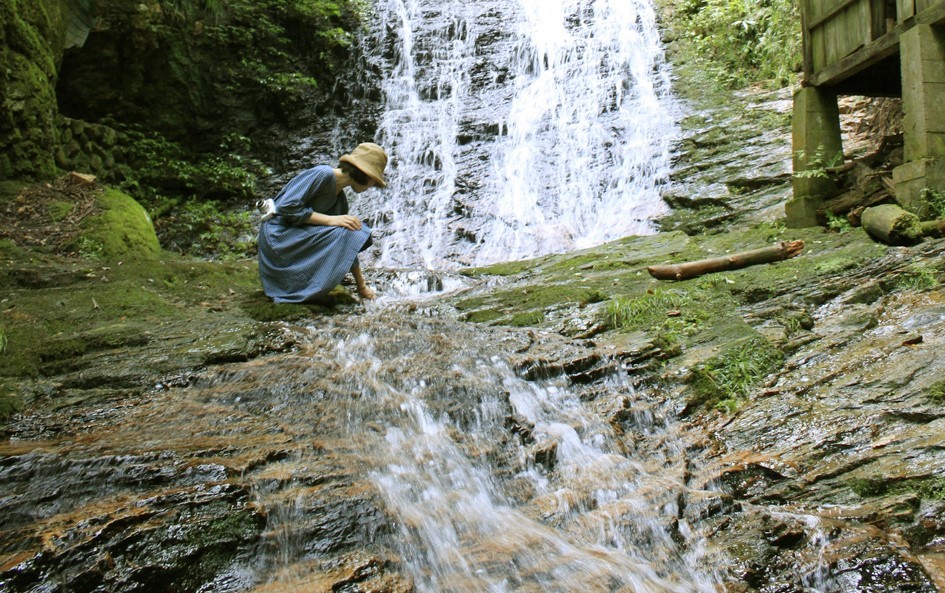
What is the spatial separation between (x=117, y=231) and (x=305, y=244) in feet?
12.9

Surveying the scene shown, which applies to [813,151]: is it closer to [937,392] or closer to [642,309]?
[642,309]

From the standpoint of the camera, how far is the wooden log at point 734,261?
21.1 feet

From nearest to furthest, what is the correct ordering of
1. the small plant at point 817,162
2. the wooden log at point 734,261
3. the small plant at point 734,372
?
the small plant at point 734,372 < the wooden log at point 734,261 < the small plant at point 817,162

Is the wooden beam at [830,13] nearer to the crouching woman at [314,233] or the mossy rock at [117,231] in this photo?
the crouching woman at [314,233]

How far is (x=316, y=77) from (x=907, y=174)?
1341 centimetres

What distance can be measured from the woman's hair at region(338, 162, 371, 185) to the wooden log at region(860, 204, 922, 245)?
15.6ft

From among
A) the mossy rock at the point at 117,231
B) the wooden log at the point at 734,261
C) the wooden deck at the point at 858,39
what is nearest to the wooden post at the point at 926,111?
the wooden deck at the point at 858,39

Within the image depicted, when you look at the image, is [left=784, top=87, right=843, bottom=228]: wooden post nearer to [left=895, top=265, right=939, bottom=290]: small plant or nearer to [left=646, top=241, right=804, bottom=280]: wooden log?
[left=646, top=241, right=804, bottom=280]: wooden log

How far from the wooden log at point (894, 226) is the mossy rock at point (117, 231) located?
8.03 meters

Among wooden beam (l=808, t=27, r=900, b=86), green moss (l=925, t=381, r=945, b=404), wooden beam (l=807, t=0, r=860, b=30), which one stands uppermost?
wooden beam (l=807, t=0, r=860, b=30)

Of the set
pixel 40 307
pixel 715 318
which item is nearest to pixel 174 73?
pixel 40 307

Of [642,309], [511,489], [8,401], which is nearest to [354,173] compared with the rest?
[642,309]

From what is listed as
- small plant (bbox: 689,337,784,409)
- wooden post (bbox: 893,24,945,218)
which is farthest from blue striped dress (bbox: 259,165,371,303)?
wooden post (bbox: 893,24,945,218)

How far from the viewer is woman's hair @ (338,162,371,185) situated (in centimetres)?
616
